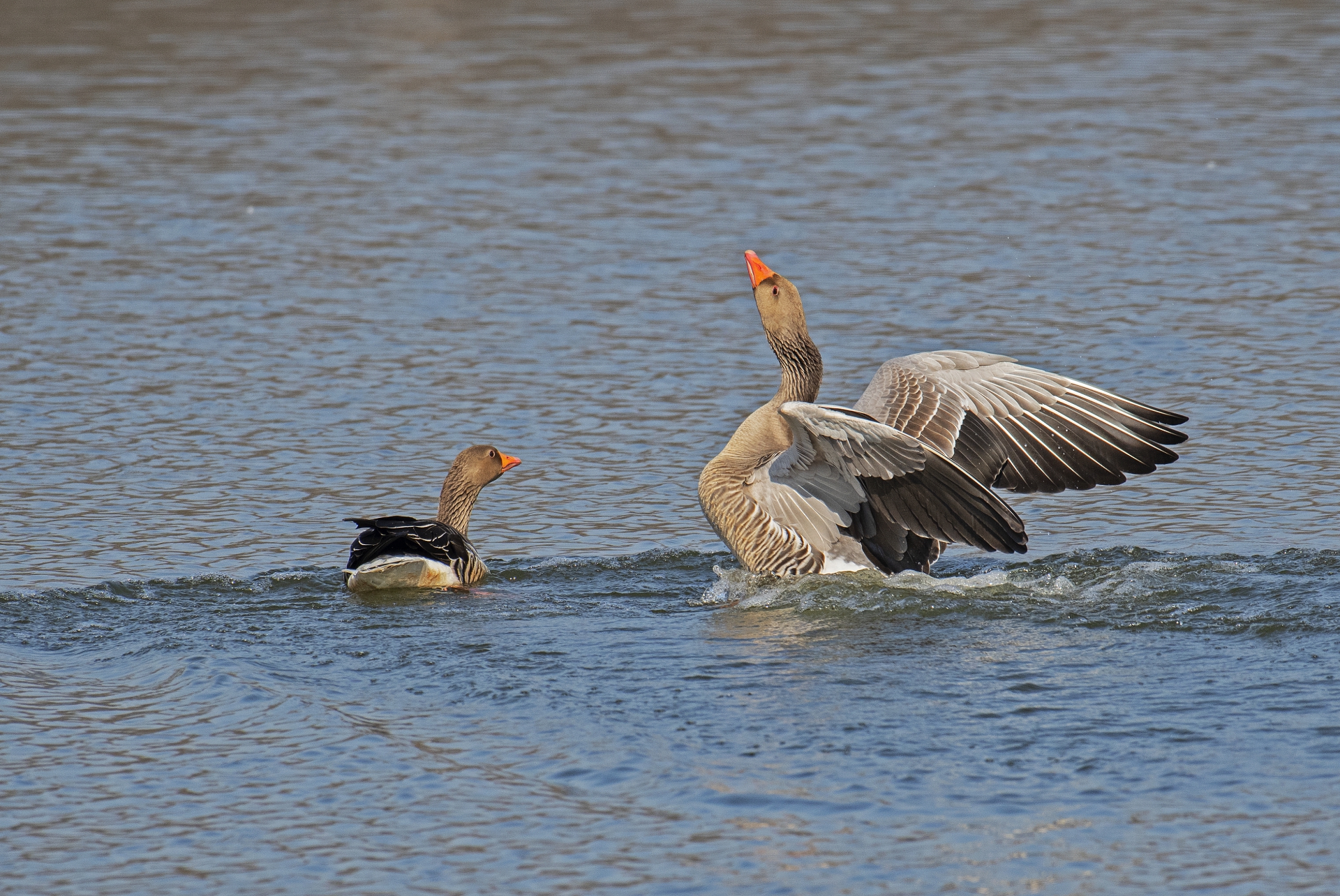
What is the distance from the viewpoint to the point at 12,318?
38.9 ft

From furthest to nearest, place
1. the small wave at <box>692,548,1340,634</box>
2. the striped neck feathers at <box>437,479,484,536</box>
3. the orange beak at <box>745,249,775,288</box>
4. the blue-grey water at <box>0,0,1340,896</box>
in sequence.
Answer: the striped neck feathers at <box>437,479,484,536</box>, the orange beak at <box>745,249,775,288</box>, the small wave at <box>692,548,1340,634</box>, the blue-grey water at <box>0,0,1340,896</box>

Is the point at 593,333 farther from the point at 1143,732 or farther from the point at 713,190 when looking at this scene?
the point at 1143,732

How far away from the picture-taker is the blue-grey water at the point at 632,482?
17.0 ft

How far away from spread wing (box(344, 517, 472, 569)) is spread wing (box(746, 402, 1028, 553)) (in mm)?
1288

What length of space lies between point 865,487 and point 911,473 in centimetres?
34

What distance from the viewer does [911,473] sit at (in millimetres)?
6988

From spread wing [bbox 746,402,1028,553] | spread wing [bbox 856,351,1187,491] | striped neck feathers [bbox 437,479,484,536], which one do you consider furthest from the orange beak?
striped neck feathers [bbox 437,479,484,536]

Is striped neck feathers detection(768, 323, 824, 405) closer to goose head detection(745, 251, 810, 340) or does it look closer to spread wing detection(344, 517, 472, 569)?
goose head detection(745, 251, 810, 340)

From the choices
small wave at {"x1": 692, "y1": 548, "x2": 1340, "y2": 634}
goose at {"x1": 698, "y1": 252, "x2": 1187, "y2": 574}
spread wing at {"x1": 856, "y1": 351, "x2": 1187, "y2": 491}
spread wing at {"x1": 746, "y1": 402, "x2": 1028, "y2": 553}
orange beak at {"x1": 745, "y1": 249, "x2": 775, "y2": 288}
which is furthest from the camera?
orange beak at {"x1": 745, "y1": 249, "x2": 775, "y2": 288}

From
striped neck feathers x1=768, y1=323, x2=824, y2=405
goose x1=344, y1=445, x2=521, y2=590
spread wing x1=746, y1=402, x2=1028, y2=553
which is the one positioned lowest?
goose x1=344, y1=445, x2=521, y2=590

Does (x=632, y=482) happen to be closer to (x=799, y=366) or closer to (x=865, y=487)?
(x=799, y=366)

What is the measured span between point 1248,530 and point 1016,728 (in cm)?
283

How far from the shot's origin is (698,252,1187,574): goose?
7.24 m

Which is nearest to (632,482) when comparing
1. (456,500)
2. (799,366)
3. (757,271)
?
(456,500)
